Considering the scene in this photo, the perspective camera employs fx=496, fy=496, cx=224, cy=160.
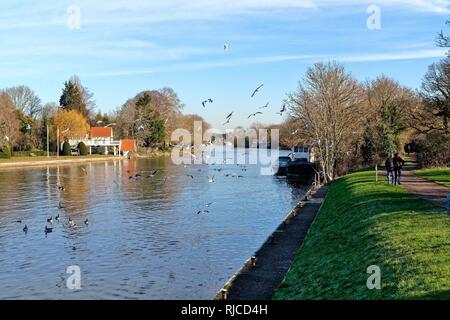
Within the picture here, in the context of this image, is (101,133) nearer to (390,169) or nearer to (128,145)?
(128,145)

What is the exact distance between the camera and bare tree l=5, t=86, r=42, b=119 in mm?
130375

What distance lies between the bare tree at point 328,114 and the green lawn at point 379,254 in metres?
31.4

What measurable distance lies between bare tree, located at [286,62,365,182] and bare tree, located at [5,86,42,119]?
3583 inches

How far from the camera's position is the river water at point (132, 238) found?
1736cm

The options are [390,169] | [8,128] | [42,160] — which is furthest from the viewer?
[8,128]

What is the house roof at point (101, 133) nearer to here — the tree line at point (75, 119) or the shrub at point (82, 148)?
the tree line at point (75, 119)

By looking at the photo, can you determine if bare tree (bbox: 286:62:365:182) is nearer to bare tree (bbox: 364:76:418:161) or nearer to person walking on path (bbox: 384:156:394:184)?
bare tree (bbox: 364:76:418:161)

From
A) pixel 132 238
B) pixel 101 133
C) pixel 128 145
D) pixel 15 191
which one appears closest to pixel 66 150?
pixel 128 145

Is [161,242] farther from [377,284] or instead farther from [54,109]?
[54,109]

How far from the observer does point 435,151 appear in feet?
145

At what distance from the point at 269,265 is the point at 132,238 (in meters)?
9.52
